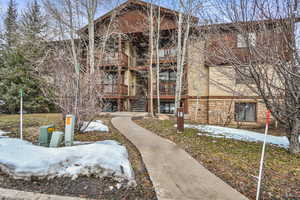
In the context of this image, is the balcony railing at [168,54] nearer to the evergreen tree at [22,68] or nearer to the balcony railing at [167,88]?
the balcony railing at [167,88]

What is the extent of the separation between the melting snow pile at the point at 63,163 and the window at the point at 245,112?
11.5 meters

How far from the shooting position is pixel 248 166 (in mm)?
3398

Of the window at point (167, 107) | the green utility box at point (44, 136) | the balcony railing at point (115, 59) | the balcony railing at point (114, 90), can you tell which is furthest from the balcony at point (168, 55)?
the green utility box at point (44, 136)

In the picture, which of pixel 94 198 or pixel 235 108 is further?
pixel 235 108

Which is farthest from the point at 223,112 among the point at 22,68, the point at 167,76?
the point at 22,68

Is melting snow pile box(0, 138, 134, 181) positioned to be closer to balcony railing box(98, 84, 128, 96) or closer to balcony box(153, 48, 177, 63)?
balcony railing box(98, 84, 128, 96)

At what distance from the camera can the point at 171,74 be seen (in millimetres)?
14805

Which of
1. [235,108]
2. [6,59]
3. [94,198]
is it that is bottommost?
[94,198]

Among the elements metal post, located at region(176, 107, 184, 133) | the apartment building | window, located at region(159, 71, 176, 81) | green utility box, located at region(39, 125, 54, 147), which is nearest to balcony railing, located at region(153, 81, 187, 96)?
the apartment building

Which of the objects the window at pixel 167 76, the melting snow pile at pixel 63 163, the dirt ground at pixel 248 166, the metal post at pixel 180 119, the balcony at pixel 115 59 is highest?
the balcony at pixel 115 59

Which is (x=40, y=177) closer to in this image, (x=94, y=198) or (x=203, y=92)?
(x=94, y=198)

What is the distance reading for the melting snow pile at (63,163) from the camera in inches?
107

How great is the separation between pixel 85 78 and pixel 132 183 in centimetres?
424

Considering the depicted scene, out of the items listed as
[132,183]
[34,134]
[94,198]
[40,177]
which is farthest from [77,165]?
[34,134]
